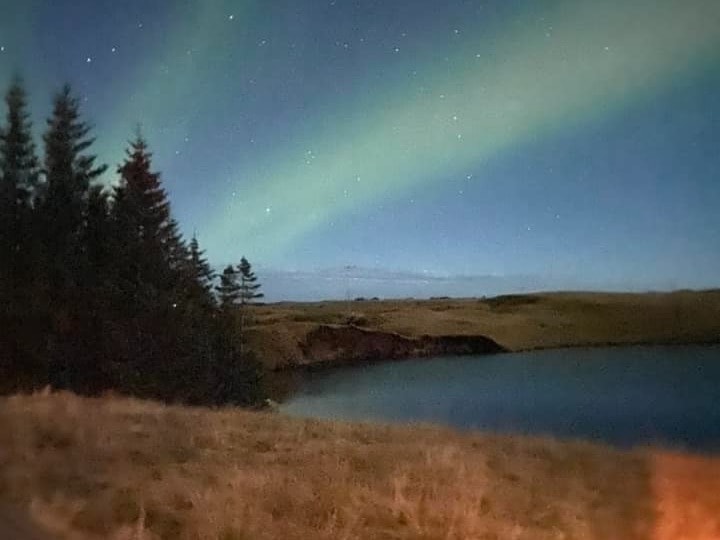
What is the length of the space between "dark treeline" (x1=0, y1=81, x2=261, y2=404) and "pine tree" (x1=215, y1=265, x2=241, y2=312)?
18.7 feet

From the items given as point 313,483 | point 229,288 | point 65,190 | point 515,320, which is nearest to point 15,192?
point 65,190

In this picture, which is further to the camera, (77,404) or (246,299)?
(246,299)

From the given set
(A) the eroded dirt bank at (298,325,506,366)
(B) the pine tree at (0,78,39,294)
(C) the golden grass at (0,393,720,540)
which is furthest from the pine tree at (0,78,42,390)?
(A) the eroded dirt bank at (298,325,506,366)

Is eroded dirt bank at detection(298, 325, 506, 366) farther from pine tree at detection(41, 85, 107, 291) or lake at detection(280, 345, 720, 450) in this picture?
pine tree at detection(41, 85, 107, 291)

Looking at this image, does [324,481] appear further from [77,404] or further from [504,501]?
[77,404]

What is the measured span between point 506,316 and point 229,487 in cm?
5823

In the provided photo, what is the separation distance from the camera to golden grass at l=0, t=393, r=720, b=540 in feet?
21.8

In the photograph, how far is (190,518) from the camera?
6594 mm

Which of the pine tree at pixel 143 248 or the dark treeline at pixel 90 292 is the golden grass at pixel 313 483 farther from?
the pine tree at pixel 143 248

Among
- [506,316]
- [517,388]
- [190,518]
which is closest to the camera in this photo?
[190,518]

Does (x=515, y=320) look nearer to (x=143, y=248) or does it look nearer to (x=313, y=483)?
(x=143, y=248)

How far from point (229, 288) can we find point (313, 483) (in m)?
36.7

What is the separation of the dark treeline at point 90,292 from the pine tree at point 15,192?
37mm

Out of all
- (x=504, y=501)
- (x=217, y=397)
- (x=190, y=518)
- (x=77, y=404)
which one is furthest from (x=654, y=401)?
(x=190, y=518)
